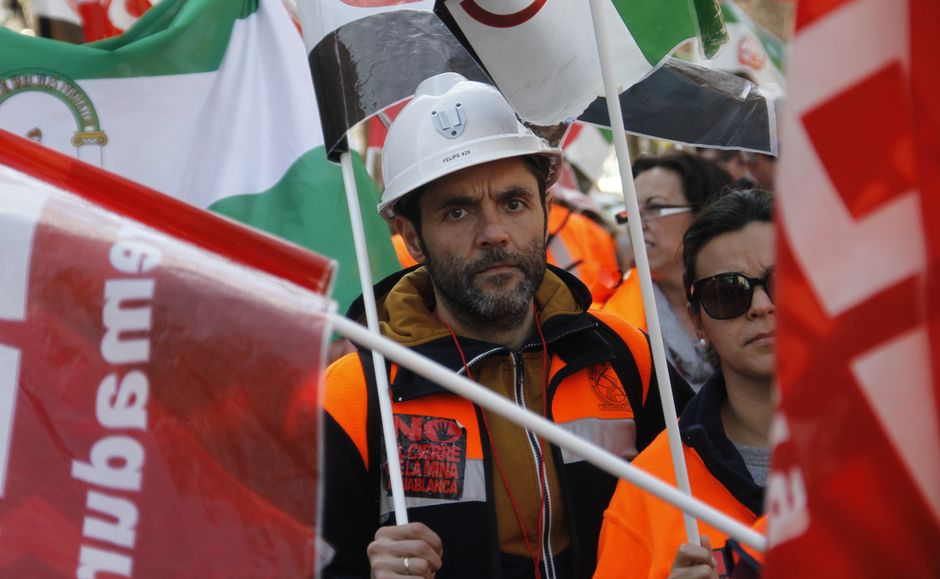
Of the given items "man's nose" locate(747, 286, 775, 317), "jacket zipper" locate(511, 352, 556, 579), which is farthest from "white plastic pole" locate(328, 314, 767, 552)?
"man's nose" locate(747, 286, 775, 317)

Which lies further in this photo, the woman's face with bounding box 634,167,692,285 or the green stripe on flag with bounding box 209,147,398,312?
the woman's face with bounding box 634,167,692,285

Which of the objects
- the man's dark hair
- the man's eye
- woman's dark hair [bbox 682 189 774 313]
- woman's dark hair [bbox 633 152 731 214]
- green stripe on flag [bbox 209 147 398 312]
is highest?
woman's dark hair [bbox 633 152 731 214]

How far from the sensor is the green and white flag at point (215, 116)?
4.65m

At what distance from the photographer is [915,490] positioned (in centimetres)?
165

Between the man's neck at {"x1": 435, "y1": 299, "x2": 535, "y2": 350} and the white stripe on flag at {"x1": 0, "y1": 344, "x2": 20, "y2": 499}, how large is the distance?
147 cm

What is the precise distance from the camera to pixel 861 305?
1672 millimetres

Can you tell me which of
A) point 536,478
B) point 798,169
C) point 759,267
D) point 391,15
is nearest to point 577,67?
point 391,15

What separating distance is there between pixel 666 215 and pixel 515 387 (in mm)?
2341

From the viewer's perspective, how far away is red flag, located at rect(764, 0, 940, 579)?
5.41 feet

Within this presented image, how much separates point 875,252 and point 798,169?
15 cm

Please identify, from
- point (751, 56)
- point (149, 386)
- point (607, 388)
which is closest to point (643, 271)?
point (607, 388)

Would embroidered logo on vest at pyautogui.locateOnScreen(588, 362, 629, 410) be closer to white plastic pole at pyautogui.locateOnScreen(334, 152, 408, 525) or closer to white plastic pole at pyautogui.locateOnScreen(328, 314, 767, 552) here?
white plastic pole at pyautogui.locateOnScreen(334, 152, 408, 525)

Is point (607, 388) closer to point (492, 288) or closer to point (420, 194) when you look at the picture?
point (492, 288)

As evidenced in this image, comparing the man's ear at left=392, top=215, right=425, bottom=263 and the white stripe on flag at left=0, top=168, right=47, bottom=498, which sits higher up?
the man's ear at left=392, top=215, right=425, bottom=263
